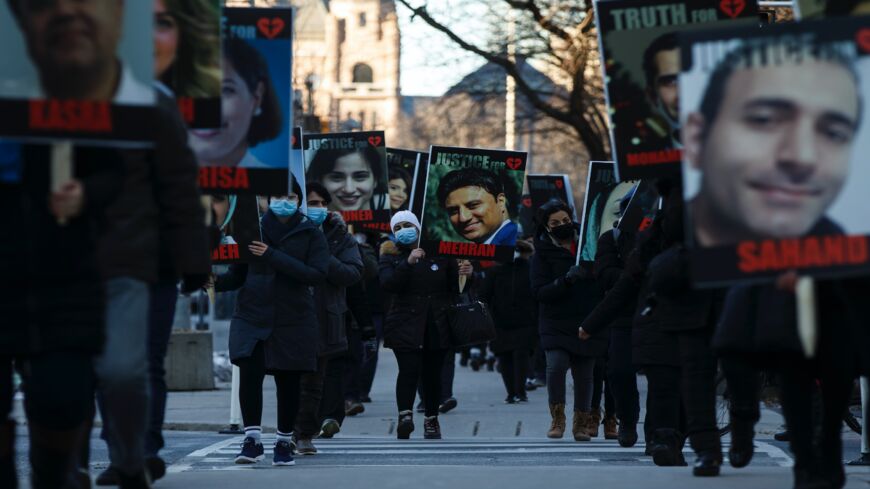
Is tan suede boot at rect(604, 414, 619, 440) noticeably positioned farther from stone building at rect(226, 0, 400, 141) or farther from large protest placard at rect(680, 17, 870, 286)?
stone building at rect(226, 0, 400, 141)

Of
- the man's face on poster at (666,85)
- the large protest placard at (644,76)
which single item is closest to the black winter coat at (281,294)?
the large protest placard at (644,76)

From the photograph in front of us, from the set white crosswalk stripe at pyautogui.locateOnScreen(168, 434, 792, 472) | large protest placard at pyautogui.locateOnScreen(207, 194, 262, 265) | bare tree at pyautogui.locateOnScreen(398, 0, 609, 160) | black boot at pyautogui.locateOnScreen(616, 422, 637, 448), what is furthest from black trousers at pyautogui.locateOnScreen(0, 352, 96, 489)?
bare tree at pyautogui.locateOnScreen(398, 0, 609, 160)

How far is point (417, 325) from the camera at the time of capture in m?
14.6

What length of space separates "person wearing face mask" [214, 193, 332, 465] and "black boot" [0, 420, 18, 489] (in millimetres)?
4857

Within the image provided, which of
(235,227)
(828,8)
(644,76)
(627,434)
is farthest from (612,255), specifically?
(828,8)

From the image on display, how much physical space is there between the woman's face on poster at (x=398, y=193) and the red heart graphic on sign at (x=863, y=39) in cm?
1544

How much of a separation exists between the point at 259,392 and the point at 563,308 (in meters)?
4.02

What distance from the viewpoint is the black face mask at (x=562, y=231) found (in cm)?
1488

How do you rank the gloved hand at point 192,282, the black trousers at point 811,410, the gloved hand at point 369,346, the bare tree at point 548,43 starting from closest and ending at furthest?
the black trousers at point 811,410 → the gloved hand at point 192,282 → the gloved hand at point 369,346 → the bare tree at point 548,43

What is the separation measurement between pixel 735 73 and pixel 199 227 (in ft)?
6.47

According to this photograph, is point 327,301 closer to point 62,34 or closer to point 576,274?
point 576,274

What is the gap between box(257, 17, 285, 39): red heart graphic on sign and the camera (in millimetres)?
9211

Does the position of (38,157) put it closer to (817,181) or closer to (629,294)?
(817,181)

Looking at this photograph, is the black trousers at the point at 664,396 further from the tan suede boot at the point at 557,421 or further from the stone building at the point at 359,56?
the stone building at the point at 359,56
